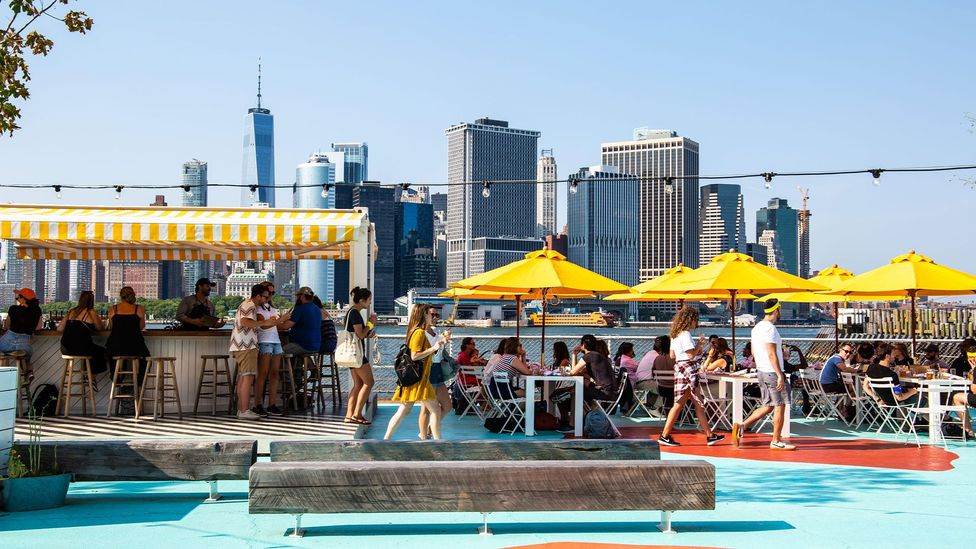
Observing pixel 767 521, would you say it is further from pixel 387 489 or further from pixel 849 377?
pixel 849 377

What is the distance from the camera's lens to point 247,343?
33.9 feet

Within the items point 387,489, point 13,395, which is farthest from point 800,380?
point 13,395

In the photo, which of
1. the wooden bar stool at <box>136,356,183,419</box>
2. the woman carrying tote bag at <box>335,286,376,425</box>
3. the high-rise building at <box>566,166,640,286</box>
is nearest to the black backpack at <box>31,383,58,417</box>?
the wooden bar stool at <box>136,356,183,419</box>

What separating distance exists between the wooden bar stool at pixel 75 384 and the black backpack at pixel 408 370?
4.04 m

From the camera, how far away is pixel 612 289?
13.5 m

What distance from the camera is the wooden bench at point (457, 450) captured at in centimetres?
642

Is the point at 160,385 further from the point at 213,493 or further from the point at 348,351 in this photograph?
the point at 213,493

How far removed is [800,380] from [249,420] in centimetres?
751

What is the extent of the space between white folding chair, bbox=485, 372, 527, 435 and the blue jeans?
5.05m

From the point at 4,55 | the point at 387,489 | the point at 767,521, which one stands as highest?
the point at 4,55

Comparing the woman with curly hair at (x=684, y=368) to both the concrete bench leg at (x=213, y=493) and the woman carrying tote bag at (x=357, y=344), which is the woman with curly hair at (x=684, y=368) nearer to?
the woman carrying tote bag at (x=357, y=344)

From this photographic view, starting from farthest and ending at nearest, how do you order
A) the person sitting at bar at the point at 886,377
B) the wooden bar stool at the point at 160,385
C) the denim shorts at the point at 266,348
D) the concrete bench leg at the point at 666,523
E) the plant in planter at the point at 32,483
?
the person sitting at bar at the point at 886,377 < the denim shorts at the point at 266,348 < the wooden bar stool at the point at 160,385 < the plant in planter at the point at 32,483 < the concrete bench leg at the point at 666,523

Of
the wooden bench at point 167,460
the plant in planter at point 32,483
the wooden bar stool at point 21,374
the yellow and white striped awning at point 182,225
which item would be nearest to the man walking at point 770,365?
the yellow and white striped awning at point 182,225

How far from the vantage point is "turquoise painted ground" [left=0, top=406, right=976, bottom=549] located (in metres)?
5.80
